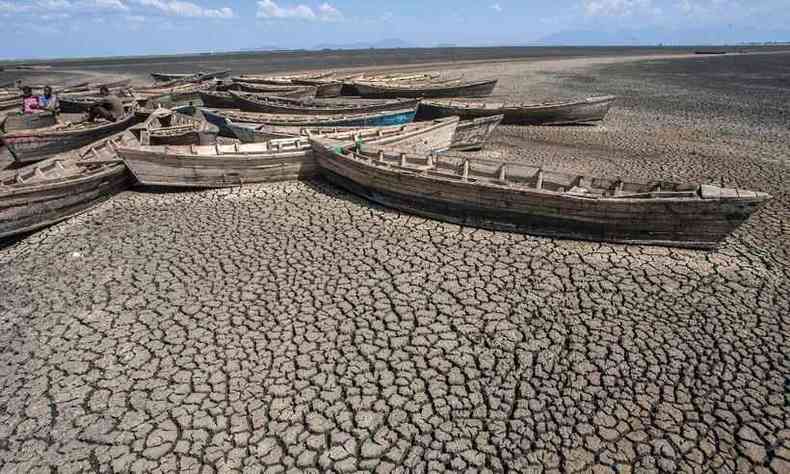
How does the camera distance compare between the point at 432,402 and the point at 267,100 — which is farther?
the point at 267,100

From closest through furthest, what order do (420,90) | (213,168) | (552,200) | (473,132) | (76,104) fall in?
(552,200) → (213,168) → (473,132) → (76,104) → (420,90)

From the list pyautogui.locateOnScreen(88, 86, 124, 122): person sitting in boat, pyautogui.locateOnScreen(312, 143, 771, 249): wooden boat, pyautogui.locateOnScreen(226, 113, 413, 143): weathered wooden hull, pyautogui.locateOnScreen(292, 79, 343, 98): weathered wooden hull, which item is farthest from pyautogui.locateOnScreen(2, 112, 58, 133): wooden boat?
pyautogui.locateOnScreen(292, 79, 343, 98): weathered wooden hull

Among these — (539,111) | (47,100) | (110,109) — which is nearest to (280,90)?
(110,109)

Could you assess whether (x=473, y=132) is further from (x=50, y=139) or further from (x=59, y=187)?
(x=50, y=139)

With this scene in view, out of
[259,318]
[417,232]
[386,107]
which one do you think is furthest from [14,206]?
[386,107]

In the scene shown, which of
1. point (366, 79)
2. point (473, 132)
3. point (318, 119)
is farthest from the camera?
point (366, 79)

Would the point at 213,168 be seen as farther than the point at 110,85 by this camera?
No

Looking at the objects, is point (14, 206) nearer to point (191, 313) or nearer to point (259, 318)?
point (191, 313)
